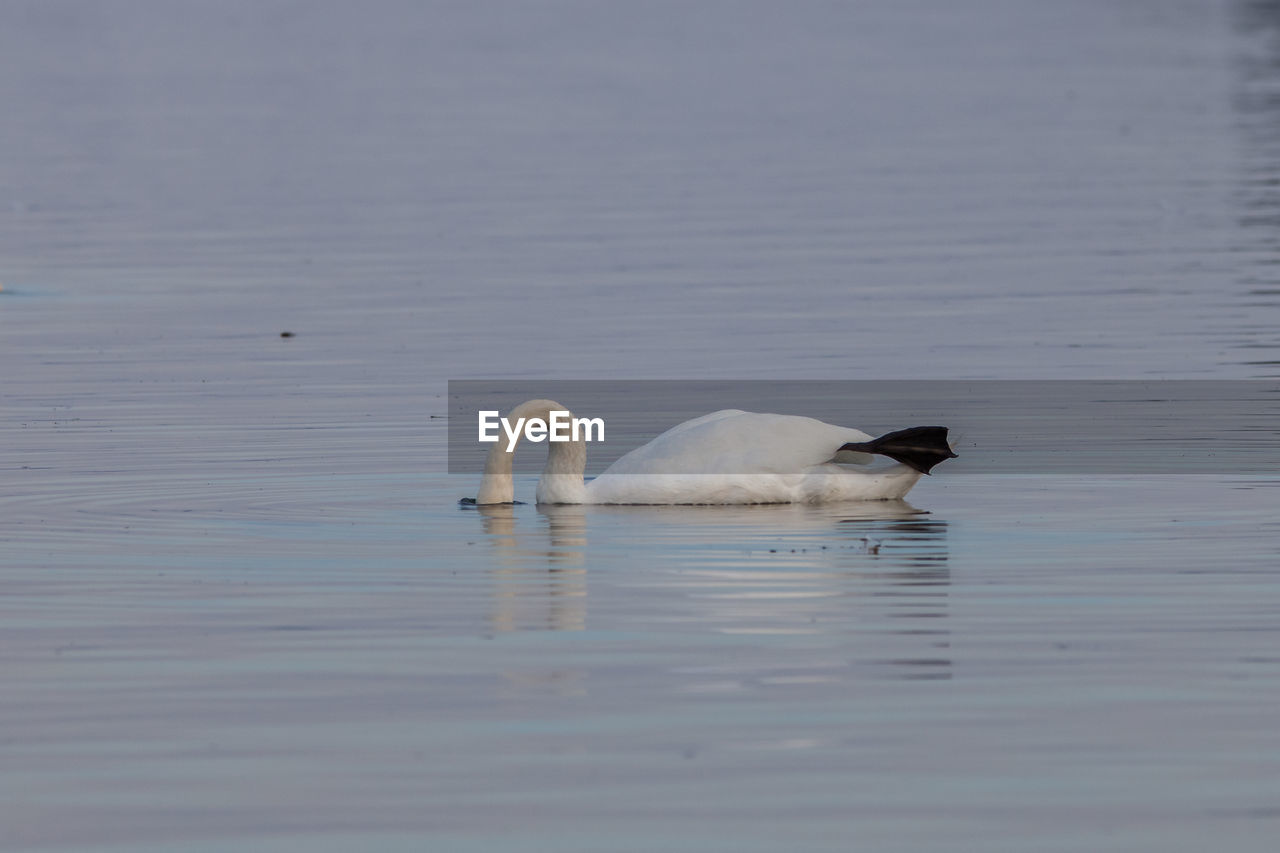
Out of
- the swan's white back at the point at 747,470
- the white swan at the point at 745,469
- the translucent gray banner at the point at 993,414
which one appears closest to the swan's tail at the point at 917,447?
the white swan at the point at 745,469

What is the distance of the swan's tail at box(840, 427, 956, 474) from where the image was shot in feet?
47.6

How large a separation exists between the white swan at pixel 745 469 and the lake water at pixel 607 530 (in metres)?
0.20

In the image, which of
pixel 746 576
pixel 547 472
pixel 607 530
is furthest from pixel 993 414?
pixel 746 576

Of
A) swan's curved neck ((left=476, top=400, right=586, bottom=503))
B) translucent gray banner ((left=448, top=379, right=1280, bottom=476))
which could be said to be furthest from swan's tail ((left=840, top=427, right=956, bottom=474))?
swan's curved neck ((left=476, top=400, right=586, bottom=503))

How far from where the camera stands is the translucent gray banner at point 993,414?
16047 millimetres

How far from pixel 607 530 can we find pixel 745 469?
46.1 inches

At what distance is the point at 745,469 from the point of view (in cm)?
1482

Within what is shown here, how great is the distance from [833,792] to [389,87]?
59.3 meters

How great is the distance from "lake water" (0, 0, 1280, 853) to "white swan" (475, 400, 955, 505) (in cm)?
20

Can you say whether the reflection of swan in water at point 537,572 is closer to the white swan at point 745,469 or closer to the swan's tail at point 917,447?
the white swan at point 745,469

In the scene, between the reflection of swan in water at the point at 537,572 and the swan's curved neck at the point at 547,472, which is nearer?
the reflection of swan in water at the point at 537,572

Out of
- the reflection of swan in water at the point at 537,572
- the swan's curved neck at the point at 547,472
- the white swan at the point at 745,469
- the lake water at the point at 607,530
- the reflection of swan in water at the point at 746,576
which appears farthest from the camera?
the swan's curved neck at the point at 547,472

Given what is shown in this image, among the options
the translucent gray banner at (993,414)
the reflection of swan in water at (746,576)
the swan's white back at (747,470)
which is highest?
the translucent gray banner at (993,414)

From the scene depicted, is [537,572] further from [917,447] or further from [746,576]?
[917,447]
